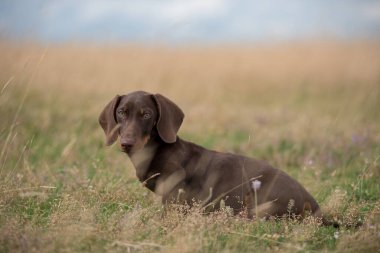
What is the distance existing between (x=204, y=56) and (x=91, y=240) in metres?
14.6

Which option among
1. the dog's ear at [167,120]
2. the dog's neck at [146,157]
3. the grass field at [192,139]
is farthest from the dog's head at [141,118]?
the grass field at [192,139]

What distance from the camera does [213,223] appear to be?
Answer: 453 cm

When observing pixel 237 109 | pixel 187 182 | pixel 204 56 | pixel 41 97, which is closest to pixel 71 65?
pixel 41 97

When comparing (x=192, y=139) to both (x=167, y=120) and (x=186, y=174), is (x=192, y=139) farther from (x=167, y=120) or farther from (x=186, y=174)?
(x=167, y=120)

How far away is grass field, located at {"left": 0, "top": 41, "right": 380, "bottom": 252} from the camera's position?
434 cm

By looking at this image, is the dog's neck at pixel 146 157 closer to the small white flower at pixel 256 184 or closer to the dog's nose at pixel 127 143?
the dog's nose at pixel 127 143

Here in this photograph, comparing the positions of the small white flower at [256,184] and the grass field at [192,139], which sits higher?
the small white flower at [256,184]

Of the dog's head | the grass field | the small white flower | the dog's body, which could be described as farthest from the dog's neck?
the small white flower

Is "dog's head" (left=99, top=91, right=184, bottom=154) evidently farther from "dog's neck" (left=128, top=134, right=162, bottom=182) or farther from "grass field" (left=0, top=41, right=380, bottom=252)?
"grass field" (left=0, top=41, right=380, bottom=252)

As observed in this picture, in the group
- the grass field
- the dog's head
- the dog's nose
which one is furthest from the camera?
the dog's head

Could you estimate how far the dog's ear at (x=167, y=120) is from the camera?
5.05m

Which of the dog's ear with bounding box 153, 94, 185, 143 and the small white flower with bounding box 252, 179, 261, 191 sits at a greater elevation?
the dog's ear with bounding box 153, 94, 185, 143

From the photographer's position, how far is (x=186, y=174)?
522 centimetres

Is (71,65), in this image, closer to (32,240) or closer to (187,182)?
(187,182)
